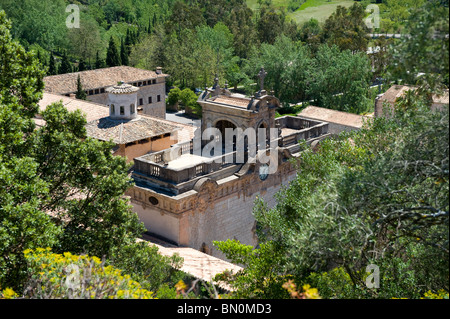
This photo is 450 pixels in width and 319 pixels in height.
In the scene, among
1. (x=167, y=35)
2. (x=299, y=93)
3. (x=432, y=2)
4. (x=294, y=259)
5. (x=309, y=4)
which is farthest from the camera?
(x=309, y=4)

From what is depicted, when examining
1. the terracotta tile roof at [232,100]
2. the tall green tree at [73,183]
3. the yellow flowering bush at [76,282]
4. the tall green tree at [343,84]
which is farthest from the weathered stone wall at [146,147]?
the tall green tree at [343,84]

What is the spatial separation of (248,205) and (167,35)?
66915mm

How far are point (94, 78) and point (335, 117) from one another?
919 inches

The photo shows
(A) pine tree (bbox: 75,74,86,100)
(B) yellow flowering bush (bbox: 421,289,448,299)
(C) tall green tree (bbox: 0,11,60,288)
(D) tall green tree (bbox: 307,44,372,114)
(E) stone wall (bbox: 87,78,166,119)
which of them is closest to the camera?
(B) yellow flowering bush (bbox: 421,289,448,299)

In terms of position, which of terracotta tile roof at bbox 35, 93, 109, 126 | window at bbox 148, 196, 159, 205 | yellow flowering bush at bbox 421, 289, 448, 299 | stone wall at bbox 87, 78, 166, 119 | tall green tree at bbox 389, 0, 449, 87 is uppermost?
tall green tree at bbox 389, 0, 449, 87

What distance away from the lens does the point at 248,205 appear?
3036 centimetres

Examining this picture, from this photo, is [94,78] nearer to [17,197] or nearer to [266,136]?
[266,136]

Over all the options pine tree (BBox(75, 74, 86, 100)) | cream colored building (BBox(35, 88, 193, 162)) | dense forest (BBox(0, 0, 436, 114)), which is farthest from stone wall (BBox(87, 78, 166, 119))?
cream colored building (BBox(35, 88, 193, 162))

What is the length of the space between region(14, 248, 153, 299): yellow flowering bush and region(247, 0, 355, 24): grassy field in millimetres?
126597

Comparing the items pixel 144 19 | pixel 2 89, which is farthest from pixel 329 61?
pixel 144 19

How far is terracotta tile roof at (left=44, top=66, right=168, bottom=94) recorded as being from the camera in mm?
53938

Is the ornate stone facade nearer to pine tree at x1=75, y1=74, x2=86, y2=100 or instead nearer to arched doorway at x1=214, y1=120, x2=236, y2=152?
arched doorway at x1=214, y1=120, x2=236, y2=152

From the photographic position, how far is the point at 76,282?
14508 millimetres
